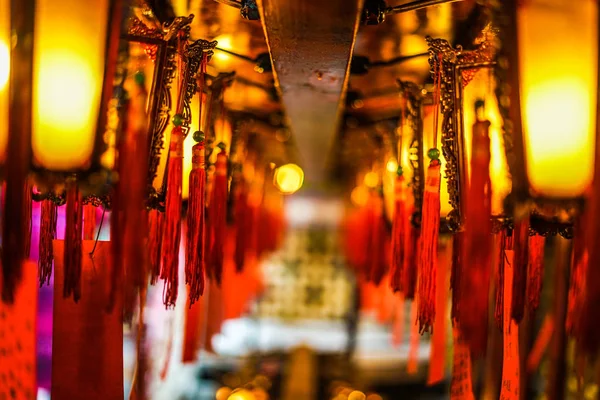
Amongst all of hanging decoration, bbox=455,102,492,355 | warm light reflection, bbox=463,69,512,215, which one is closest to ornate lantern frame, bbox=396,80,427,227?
warm light reflection, bbox=463,69,512,215

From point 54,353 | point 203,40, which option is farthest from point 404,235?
point 54,353

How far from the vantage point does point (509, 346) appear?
44.7 inches

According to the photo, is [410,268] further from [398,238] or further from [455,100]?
[455,100]

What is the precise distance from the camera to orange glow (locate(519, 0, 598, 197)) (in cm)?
80

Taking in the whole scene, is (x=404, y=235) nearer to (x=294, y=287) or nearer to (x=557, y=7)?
(x=557, y=7)

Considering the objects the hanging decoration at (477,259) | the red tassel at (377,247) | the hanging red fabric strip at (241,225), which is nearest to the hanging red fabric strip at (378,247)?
the red tassel at (377,247)

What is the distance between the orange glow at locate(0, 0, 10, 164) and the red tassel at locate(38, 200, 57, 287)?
0.19 m

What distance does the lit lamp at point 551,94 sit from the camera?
0.80m

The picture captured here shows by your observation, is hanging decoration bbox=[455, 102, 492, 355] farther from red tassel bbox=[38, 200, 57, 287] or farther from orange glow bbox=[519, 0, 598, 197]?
red tassel bbox=[38, 200, 57, 287]

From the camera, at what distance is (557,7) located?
0.80 m

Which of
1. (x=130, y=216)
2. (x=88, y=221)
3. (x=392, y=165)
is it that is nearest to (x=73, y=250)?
(x=130, y=216)

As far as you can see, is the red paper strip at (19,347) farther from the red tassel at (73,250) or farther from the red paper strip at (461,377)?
the red paper strip at (461,377)

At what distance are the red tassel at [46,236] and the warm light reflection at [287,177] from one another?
8.90ft

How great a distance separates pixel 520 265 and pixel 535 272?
0.62ft
